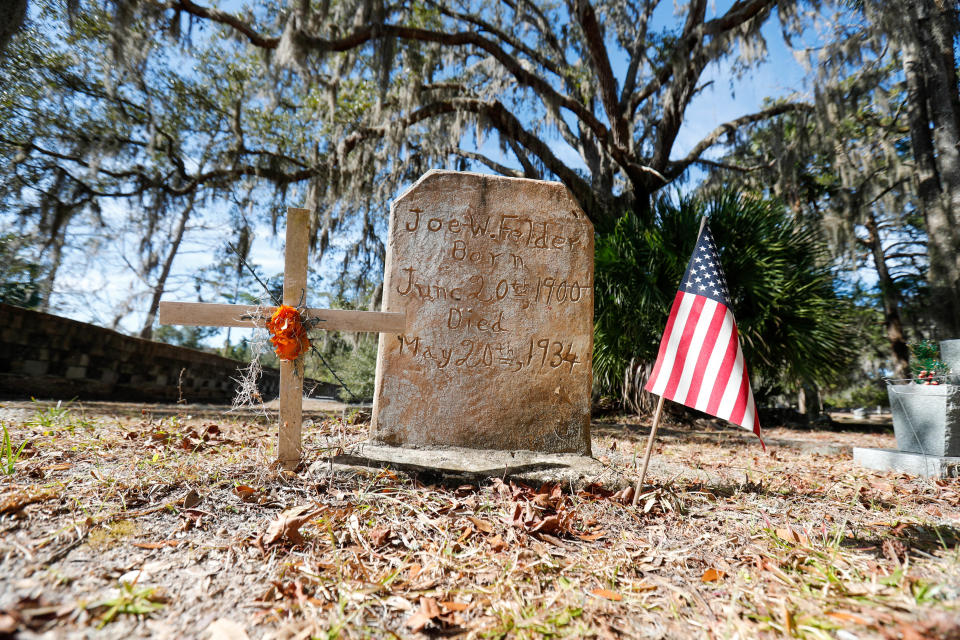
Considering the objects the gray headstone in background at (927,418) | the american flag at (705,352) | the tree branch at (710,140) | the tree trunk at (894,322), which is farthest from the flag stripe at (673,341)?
the tree trunk at (894,322)

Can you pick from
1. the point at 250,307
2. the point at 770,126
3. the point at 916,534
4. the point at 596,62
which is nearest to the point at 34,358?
the point at 250,307

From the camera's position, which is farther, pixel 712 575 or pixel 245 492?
pixel 245 492

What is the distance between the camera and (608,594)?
1.54 meters

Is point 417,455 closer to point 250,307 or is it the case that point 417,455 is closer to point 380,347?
point 380,347

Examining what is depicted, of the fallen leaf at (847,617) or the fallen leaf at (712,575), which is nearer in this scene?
the fallen leaf at (847,617)

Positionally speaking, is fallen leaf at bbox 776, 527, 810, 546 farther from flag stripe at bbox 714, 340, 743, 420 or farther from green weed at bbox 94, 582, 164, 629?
green weed at bbox 94, 582, 164, 629

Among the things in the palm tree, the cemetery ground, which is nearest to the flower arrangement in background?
the cemetery ground

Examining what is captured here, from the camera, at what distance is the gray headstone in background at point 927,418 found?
3617 mm

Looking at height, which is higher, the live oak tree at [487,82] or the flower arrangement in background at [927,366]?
the live oak tree at [487,82]

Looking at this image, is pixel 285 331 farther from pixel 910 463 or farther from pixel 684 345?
pixel 910 463

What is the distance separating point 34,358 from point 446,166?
663 cm

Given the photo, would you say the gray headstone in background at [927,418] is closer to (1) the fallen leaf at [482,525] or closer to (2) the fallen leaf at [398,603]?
(1) the fallen leaf at [482,525]

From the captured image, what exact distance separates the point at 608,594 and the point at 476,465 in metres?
1.16

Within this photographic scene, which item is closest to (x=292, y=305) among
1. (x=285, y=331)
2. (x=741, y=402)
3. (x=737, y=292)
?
(x=285, y=331)
